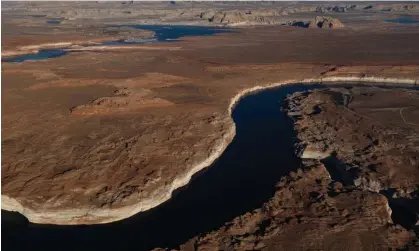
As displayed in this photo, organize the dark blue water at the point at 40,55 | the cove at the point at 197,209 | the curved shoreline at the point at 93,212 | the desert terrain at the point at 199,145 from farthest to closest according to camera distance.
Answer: the dark blue water at the point at 40,55
the curved shoreline at the point at 93,212
the desert terrain at the point at 199,145
the cove at the point at 197,209

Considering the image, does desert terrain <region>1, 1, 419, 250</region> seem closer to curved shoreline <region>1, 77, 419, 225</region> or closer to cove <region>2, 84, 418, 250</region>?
curved shoreline <region>1, 77, 419, 225</region>

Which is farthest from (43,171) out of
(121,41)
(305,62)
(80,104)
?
(121,41)

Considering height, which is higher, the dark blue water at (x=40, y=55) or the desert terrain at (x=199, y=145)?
the desert terrain at (x=199, y=145)

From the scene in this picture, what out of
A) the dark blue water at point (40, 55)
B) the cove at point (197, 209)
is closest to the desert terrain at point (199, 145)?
the cove at point (197, 209)

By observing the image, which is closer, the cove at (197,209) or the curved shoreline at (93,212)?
the cove at (197,209)

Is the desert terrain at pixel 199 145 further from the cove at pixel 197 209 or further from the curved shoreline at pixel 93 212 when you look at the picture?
the cove at pixel 197 209

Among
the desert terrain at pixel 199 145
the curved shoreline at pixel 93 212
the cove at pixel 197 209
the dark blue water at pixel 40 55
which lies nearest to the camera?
the cove at pixel 197 209
